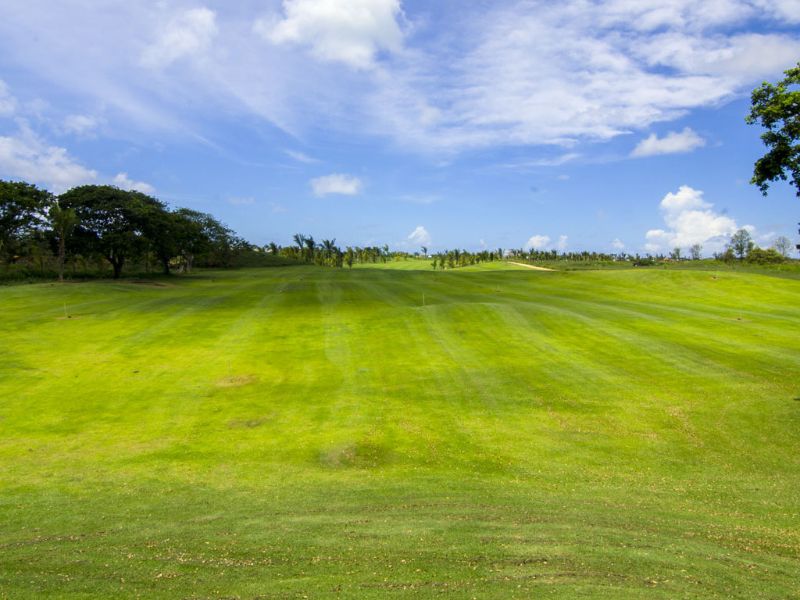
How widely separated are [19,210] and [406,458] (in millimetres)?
76402

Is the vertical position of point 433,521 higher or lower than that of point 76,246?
lower

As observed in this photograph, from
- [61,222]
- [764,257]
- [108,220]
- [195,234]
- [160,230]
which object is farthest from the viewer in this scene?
[764,257]

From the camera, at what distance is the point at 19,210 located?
69.2 m

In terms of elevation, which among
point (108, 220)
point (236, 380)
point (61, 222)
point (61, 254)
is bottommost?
point (236, 380)

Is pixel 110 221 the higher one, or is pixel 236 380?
pixel 110 221

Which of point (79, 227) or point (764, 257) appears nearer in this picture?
point (79, 227)

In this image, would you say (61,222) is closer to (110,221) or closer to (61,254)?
(61,254)

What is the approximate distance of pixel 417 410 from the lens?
20656mm

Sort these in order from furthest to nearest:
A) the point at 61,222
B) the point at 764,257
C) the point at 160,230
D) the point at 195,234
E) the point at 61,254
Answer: the point at 764,257 → the point at 195,234 → the point at 160,230 → the point at 61,254 → the point at 61,222

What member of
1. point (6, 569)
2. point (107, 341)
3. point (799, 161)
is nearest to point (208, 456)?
point (6, 569)

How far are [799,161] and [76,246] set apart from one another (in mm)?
86426

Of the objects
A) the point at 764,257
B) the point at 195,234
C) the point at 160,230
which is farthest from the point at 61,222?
the point at 764,257

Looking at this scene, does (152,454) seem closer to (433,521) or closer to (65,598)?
(65,598)

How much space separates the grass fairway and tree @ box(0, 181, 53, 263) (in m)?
43.3
